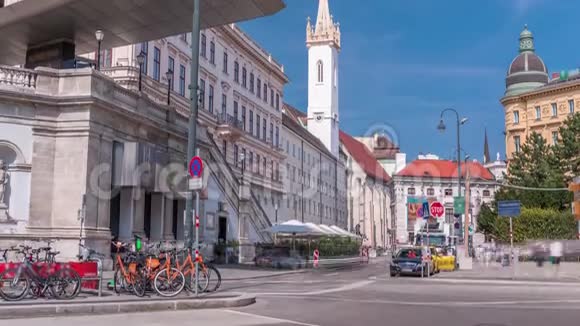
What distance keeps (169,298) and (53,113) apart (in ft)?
42.4

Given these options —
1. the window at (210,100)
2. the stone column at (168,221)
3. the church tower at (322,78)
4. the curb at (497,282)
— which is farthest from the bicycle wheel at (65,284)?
the church tower at (322,78)

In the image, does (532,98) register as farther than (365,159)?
No

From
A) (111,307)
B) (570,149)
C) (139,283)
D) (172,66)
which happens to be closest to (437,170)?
(570,149)

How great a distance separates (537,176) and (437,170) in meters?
64.9

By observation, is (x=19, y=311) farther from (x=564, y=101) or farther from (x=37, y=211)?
(x=564, y=101)

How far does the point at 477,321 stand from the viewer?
13.0 m

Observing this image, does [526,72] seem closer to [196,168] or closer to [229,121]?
[229,121]

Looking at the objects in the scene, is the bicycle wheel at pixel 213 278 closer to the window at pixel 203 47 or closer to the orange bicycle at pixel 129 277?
the orange bicycle at pixel 129 277

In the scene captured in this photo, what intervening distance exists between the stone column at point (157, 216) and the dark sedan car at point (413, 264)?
12.1 metres

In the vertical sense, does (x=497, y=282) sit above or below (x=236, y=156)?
below

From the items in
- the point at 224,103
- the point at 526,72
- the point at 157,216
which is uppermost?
the point at 526,72

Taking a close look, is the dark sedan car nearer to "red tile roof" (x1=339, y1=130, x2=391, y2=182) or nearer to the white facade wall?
the white facade wall

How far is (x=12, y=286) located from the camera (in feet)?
47.8

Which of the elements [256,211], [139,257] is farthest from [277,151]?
[139,257]
